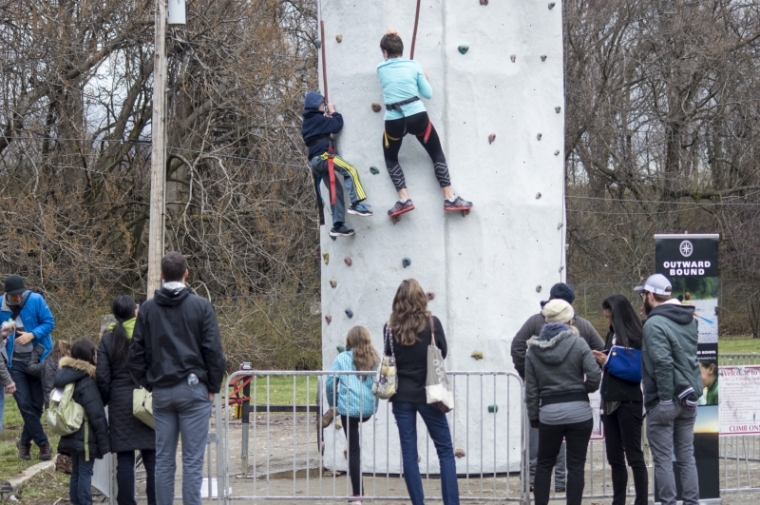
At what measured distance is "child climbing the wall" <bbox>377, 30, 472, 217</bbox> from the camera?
9.90 meters

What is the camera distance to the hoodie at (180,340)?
7551 millimetres

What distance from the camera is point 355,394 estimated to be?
8.66m

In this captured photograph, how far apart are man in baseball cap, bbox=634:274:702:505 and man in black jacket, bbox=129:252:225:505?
3.07 m

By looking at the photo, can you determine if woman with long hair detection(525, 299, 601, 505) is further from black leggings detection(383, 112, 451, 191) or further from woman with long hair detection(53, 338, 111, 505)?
woman with long hair detection(53, 338, 111, 505)

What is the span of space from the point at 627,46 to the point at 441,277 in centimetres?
3141

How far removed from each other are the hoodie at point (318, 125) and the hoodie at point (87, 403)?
3.23 m

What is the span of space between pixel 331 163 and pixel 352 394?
103 inches

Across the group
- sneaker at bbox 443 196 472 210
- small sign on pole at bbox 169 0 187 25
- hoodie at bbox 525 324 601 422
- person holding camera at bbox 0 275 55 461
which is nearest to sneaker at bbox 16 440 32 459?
person holding camera at bbox 0 275 55 461

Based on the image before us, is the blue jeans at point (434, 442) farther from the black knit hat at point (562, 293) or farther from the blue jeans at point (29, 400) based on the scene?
the blue jeans at point (29, 400)

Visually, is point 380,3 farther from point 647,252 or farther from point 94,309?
point 647,252

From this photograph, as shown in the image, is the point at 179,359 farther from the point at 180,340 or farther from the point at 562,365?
the point at 562,365

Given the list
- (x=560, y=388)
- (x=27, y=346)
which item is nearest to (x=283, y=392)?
(x=27, y=346)

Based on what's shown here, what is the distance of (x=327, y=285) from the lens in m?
10.9

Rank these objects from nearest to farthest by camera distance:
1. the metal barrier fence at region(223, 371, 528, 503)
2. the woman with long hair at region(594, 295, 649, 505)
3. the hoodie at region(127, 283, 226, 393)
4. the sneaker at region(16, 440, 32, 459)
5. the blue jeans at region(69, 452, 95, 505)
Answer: the hoodie at region(127, 283, 226, 393) → the woman with long hair at region(594, 295, 649, 505) → the blue jeans at region(69, 452, 95, 505) → the metal barrier fence at region(223, 371, 528, 503) → the sneaker at region(16, 440, 32, 459)
